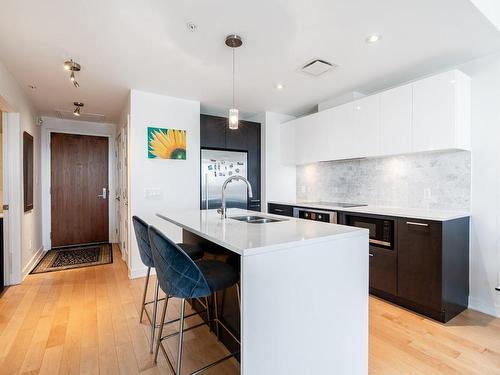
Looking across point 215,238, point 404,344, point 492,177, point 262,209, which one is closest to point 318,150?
point 262,209

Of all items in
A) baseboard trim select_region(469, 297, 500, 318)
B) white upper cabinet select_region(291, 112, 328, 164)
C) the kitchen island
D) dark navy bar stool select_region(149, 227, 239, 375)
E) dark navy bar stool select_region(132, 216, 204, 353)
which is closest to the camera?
the kitchen island

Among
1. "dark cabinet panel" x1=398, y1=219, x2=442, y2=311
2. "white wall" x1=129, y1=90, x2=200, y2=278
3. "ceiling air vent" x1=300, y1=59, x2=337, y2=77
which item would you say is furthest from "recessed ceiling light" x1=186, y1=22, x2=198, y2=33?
"dark cabinet panel" x1=398, y1=219, x2=442, y2=311

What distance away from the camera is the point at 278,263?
1.29m

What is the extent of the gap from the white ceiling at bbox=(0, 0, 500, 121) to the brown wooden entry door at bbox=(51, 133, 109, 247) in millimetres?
1851

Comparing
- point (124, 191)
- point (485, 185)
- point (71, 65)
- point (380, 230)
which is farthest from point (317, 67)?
point (124, 191)

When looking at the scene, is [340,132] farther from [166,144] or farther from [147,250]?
[147,250]

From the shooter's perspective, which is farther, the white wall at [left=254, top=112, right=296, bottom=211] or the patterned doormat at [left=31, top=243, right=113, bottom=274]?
the white wall at [left=254, top=112, right=296, bottom=211]

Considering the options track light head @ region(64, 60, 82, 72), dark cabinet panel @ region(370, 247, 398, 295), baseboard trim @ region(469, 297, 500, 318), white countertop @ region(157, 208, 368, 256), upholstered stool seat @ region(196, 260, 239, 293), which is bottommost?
baseboard trim @ region(469, 297, 500, 318)

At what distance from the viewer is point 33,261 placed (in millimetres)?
3885

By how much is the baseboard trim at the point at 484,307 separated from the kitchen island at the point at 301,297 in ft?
5.57

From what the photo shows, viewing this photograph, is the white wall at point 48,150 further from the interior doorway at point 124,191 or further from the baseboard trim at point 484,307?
the baseboard trim at point 484,307

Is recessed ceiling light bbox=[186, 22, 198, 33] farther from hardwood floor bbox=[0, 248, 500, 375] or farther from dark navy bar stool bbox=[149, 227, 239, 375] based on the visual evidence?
hardwood floor bbox=[0, 248, 500, 375]

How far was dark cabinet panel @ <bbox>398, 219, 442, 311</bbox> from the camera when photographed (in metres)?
2.29

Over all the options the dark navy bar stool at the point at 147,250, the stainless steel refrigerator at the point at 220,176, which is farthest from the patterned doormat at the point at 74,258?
the dark navy bar stool at the point at 147,250
